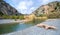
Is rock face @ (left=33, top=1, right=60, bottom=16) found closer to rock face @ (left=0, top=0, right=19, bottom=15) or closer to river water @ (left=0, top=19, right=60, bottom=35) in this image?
river water @ (left=0, top=19, right=60, bottom=35)

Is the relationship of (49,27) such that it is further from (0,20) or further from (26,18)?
(0,20)

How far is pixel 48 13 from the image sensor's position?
190cm

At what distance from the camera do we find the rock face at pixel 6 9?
195 cm

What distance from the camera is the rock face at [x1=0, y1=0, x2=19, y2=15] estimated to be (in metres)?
1.95

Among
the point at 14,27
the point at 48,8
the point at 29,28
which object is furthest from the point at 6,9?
the point at 48,8

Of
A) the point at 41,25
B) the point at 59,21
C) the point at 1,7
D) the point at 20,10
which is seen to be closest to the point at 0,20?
the point at 1,7

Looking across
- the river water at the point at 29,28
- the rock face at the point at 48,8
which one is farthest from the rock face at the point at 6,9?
the rock face at the point at 48,8

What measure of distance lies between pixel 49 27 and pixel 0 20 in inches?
25.9

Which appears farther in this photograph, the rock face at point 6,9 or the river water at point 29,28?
the rock face at point 6,9

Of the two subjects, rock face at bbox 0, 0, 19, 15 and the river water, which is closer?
the river water

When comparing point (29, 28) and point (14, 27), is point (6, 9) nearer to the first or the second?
point (14, 27)

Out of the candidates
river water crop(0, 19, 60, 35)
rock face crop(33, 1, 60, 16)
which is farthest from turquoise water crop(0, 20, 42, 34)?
rock face crop(33, 1, 60, 16)

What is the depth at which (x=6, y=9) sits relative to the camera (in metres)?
1.96

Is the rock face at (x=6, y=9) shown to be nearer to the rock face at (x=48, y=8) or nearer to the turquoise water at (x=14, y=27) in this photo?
the turquoise water at (x=14, y=27)
